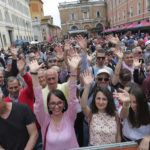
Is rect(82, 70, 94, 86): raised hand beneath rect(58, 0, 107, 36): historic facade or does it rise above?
beneath

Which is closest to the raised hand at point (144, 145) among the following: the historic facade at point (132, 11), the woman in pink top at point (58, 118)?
the woman in pink top at point (58, 118)

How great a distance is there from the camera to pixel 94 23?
51.7 meters

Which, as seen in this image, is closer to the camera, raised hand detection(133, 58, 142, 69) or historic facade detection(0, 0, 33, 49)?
raised hand detection(133, 58, 142, 69)

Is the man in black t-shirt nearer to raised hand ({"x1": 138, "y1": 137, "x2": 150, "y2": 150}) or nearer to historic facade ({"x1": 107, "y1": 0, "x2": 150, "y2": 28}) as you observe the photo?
raised hand ({"x1": 138, "y1": 137, "x2": 150, "y2": 150})

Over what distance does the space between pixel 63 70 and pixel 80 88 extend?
4.14ft

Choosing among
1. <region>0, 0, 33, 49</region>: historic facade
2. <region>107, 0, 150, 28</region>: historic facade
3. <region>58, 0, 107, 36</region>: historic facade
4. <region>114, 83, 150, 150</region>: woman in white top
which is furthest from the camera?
<region>58, 0, 107, 36</region>: historic facade

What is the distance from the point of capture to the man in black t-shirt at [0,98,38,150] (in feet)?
5.60

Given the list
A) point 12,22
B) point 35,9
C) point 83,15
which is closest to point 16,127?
point 12,22

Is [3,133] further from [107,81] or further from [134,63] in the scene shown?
[134,63]

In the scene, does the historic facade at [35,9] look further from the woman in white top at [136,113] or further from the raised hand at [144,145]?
the raised hand at [144,145]

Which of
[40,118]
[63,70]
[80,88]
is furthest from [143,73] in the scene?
[40,118]

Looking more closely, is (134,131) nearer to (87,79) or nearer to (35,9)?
(87,79)

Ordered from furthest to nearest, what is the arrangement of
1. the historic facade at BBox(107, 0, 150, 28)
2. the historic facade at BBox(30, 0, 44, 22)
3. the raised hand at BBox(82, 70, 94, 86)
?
the historic facade at BBox(30, 0, 44, 22), the historic facade at BBox(107, 0, 150, 28), the raised hand at BBox(82, 70, 94, 86)

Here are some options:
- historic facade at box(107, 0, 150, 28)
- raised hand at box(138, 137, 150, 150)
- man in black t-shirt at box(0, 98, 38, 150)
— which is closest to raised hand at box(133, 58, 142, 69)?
raised hand at box(138, 137, 150, 150)
